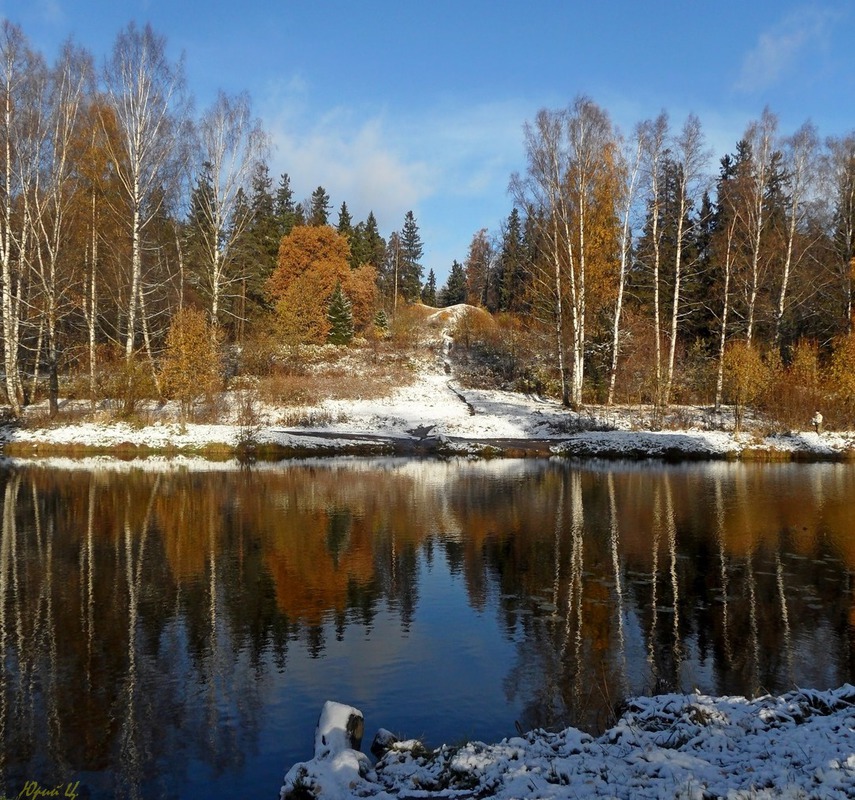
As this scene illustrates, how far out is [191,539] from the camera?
14.8m

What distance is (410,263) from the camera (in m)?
95.4

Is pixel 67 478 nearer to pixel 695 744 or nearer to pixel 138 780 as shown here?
pixel 138 780

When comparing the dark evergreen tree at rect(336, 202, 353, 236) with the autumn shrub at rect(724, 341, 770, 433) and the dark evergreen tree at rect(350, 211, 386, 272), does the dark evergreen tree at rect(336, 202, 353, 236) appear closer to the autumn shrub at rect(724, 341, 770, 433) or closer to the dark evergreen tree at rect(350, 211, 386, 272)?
the dark evergreen tree at rect(350, 211, 386, 272)

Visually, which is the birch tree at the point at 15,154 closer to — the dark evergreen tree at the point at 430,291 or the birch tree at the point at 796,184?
the birch tree at the point at 796,184

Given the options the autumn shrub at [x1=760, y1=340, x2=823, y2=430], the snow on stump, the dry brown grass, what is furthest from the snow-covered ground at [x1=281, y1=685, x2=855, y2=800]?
the dry brown grass

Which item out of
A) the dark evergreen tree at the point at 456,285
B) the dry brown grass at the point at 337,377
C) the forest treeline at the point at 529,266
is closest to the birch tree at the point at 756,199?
the forest treeline at the point at 529,266

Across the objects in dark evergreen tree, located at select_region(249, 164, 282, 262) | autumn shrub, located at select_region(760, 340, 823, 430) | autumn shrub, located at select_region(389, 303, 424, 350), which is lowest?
autumn shrub, located at select_region(760, 340, 823, 430)

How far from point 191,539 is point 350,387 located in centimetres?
2522

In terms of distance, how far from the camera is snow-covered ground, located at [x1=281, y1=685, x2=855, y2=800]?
5.03 meters

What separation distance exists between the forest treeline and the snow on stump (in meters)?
24.9

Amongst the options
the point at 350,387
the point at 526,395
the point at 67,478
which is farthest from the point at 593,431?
the point at 67,478

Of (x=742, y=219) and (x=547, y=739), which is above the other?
(x=742, y=219)

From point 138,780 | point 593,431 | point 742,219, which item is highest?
point 742,219

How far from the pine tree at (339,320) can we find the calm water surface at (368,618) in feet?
109
